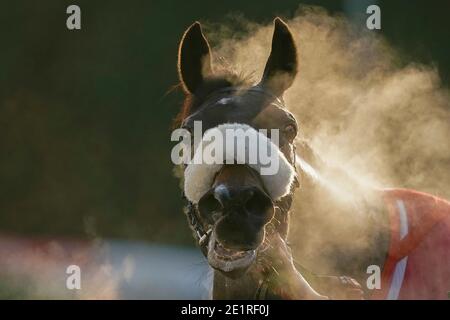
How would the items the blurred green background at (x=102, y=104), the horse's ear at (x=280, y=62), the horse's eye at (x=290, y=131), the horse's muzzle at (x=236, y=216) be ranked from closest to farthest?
1. the horse's muzzle at (x=236, y=216)
2. the horse's eye at (x=290, y=131)
3. the horse's ear at (x=280, y=62)
4. the blurred green background at (x=102, y=104)

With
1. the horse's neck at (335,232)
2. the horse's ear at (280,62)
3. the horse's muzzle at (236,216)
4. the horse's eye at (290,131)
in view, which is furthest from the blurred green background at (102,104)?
the horse's muzzle at (236,216)

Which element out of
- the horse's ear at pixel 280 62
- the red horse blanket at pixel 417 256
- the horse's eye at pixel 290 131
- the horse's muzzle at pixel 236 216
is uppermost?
the horse's ear at pixel 280 62

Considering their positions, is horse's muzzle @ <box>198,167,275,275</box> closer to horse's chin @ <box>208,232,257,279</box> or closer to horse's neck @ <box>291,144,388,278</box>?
horse's chin @ <box>208,232,257,279</box>

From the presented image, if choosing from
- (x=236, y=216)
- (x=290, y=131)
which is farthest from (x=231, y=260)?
(x=290, y=131)

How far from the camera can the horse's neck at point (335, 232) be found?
2.21 meters

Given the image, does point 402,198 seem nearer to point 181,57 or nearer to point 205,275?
point 205,275

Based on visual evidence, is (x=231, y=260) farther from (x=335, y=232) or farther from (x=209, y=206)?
(x=335, y=232)

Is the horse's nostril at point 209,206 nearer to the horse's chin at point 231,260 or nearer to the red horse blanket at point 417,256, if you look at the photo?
the horse's chin at point 231,260

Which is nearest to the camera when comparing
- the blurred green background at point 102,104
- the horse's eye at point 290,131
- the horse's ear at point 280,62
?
the horse's eye at point 290,131

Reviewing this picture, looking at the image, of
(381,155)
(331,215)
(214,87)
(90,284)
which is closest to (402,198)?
(331,215)

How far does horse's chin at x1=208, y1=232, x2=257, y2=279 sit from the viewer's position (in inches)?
71.8
